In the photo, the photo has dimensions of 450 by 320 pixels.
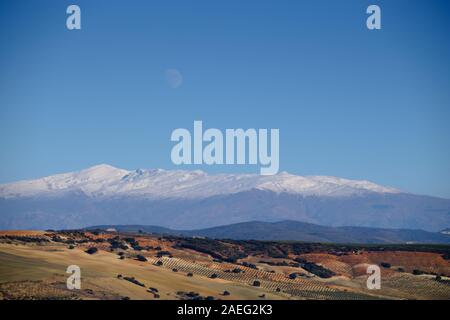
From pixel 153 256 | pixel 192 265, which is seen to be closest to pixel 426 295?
pixel 192 265

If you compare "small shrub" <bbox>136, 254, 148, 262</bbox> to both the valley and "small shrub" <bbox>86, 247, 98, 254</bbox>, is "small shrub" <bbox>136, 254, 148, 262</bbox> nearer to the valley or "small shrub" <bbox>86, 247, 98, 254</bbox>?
the valley

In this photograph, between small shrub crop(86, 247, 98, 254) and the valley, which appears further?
small shrub crop(86, 247, 98, 254)

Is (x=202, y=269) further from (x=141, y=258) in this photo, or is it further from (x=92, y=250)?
(x=92, y=250)

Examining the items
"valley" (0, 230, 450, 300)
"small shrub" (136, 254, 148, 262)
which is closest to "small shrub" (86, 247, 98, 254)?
"valley" (0, 230, 450, 300)

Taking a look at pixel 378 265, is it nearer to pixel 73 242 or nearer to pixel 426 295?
pixel 426 295

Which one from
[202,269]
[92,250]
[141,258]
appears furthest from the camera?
[141,258]

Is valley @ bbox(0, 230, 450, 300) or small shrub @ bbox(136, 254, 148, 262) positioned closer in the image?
valley @ bbox(0, 230, 450, 300)

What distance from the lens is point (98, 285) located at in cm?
7788

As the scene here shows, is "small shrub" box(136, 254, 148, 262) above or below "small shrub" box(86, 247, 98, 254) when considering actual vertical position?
below

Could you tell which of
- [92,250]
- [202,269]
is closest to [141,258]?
[92,250]

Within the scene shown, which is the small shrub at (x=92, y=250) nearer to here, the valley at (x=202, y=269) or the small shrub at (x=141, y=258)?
the valley at (x=202, y=269)

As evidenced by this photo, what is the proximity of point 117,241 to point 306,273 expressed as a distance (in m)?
31.5

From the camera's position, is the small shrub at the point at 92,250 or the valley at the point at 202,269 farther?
the small shrub at the point at 92,250

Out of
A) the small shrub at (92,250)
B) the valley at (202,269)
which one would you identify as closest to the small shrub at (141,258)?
the valley at (202,269)
